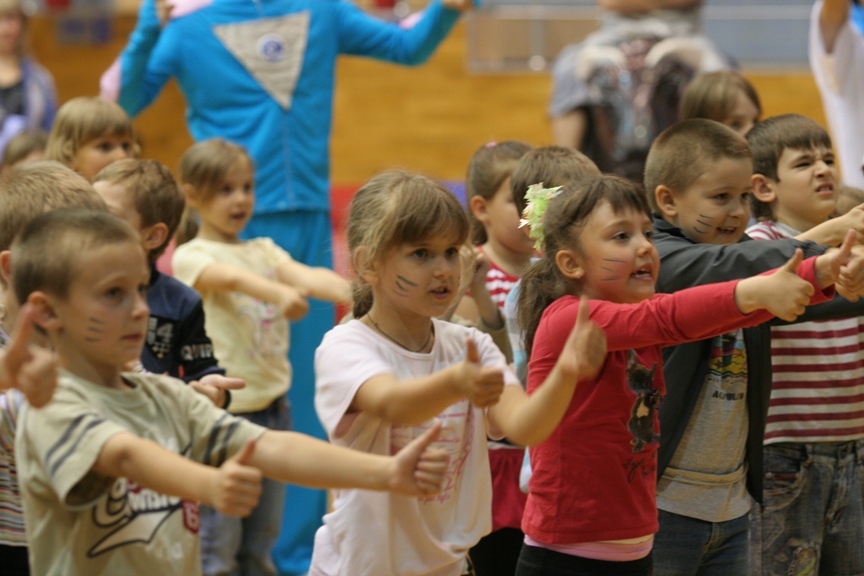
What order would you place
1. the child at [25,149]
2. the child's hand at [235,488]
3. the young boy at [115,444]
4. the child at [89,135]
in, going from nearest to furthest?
the child's hand at [235,488] < the young boy at [115,444] < the child at [89,135] < the child at [25,149]

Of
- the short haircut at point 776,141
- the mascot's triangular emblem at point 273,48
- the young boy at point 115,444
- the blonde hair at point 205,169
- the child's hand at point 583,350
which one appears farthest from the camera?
the mascot's triangular emblem at point 273,48

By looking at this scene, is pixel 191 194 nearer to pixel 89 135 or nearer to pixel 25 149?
pixel 89 135

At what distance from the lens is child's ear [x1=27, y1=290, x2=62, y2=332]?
70.0 inches

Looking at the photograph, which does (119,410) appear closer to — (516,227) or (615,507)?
(615,507)

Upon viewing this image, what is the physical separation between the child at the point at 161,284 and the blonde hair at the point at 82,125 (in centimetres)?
56

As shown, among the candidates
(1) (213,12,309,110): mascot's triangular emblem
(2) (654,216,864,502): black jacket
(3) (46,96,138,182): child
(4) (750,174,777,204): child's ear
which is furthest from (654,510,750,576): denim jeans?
(1) (213,12,309,110): mascot's triangular emblem

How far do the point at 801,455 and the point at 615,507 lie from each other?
0.73 m

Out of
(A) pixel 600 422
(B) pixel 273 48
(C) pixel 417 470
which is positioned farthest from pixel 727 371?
(B) pixel 273 48

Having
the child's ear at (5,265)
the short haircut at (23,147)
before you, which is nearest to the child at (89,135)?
the short haircut at (23,147)

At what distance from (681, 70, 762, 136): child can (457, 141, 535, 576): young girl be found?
74 centimetres

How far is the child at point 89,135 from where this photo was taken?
3.38m

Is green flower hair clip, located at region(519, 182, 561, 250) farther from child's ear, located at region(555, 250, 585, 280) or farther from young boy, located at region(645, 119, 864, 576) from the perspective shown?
young boy, located at region(645, 119, 864, 576)

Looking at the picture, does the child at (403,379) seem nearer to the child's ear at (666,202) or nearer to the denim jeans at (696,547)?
the denim jeans at (696,547)

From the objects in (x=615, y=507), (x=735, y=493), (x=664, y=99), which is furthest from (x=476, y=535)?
(x=664, y=99)
